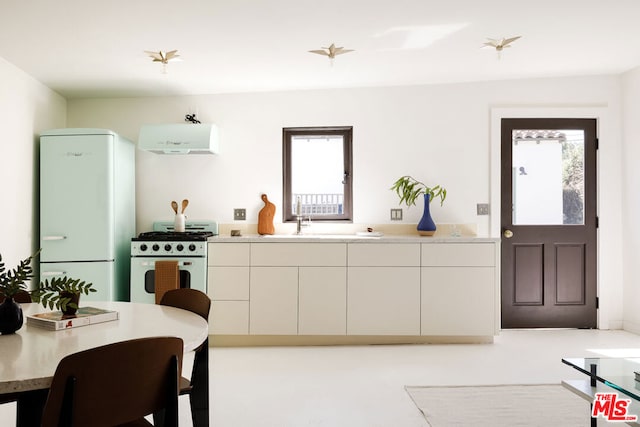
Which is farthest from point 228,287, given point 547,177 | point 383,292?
point 547,177

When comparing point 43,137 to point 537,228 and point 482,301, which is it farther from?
point 537,228

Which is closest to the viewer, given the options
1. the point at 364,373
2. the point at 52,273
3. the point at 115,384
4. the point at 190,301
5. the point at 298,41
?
the point at 115,384

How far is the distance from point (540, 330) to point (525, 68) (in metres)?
2.47

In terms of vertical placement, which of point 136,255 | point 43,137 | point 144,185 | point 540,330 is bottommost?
point 540,330

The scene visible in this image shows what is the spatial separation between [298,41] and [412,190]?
181cm

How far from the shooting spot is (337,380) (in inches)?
126

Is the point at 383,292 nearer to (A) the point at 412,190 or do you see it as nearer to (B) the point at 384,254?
(B) the point at 384,254

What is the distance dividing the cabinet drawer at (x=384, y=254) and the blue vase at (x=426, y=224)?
1.30ft

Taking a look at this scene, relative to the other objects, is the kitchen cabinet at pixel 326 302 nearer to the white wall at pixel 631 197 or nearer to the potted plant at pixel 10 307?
the potted plant at pixel 10 307

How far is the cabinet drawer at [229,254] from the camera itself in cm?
405

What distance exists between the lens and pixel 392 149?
4.64m

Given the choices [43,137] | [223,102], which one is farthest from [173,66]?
[43,137]

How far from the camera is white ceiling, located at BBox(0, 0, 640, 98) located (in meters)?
2.98

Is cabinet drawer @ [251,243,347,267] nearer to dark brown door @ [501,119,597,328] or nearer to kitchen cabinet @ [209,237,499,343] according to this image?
kitchen cabinet @ [209,237,499,343]
